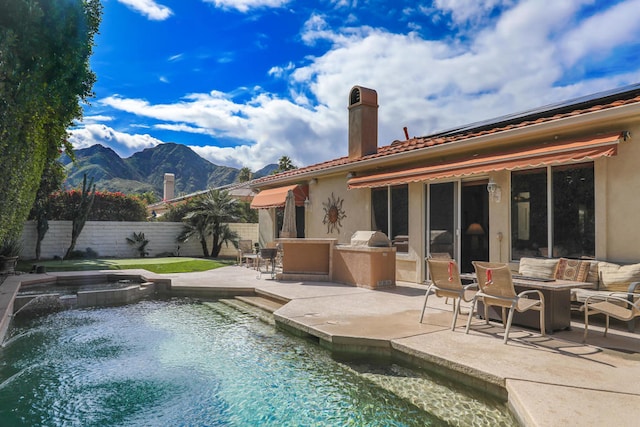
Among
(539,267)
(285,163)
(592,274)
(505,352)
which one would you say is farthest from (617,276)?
(285,163)

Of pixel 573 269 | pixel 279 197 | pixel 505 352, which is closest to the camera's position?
pixel 505 352

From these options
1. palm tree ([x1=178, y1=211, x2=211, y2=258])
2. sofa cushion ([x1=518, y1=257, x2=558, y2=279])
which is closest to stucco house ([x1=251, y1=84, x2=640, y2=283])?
sofa cushion ([x1=518, y1=257, x2=558, y2=279])

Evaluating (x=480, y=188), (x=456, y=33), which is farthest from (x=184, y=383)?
(x=456, y=33)

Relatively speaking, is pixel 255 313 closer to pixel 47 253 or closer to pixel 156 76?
pixel 47 253

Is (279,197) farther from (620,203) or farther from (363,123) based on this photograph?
(620,203)

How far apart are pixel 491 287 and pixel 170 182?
5516 centimetres

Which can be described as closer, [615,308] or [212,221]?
[615,308]

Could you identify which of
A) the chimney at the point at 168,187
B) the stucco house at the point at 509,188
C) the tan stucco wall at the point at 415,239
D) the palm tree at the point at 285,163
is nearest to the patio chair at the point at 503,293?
the stucco house at the point at 509,188

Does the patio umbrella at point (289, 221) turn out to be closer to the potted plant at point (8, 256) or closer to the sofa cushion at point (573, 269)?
the sofa cushion at point (573, 269)

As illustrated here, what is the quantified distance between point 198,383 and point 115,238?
25.6 m

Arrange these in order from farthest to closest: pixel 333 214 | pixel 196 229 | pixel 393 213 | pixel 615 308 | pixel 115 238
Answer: pixel 196 229 → pixel 115 238 → pixel 333 214 → pixel 393 213 → pixel 615 308

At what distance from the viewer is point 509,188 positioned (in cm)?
1245

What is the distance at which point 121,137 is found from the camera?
152500 millimetres

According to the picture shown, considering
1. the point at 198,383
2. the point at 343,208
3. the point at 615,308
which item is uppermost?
the point at 343,208
